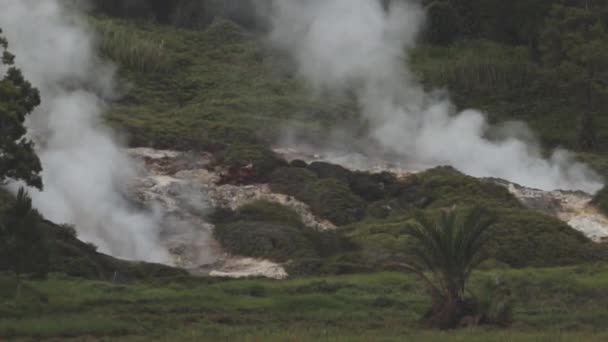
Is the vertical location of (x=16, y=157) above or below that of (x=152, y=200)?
below

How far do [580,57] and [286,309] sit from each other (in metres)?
41.1

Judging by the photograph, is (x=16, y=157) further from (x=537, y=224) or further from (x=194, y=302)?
(x=537, y=224)

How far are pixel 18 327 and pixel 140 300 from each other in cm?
536

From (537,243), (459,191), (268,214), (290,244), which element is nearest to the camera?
(290,244)

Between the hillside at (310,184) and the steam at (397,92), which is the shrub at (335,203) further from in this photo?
the steam at (397,92)

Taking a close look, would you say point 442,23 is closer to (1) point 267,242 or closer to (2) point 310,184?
(2) point 310,184

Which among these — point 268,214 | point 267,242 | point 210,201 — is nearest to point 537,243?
point 267,242

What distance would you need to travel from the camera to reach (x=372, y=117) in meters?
63.2

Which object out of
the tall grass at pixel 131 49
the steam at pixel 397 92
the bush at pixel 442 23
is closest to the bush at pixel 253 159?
the steam at pixel 397 92

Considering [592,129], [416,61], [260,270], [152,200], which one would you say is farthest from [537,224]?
[416,61]

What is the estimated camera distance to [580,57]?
207ft

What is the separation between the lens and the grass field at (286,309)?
21.7 meters

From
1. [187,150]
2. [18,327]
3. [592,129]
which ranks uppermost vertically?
[592,129]

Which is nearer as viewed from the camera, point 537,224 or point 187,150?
point 537,224
